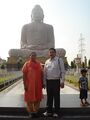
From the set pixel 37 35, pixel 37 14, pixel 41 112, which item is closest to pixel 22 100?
pixel 41 112

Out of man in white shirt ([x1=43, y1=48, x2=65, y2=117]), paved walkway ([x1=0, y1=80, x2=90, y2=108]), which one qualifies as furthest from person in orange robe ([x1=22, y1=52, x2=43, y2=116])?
paved walkway ([x1=0, y1=80, x2=90, y2=108])

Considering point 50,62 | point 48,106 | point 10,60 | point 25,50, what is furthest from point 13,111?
point 10,60

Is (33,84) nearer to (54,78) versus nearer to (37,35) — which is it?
(54,78)

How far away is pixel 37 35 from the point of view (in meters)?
43.9

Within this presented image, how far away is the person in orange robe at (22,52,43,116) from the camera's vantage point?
7.29 m

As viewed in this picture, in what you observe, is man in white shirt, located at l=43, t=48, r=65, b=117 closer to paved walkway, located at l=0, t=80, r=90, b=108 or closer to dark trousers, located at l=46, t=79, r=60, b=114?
dark trousers, located at l=46, t=79, r=60, b=114

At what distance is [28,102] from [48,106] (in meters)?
0.40

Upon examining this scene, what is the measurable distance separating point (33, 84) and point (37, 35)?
1449 inches

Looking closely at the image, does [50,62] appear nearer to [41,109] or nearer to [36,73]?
[36,73]

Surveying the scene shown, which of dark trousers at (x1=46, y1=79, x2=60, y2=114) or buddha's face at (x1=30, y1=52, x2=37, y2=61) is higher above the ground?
buddha's face at (x1=30, y1=52, x2=37, y2=61)

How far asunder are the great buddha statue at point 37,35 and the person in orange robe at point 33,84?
36260mm

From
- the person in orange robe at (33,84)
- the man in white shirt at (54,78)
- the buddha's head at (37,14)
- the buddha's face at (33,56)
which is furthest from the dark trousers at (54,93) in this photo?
the buddha's head at (37,14)

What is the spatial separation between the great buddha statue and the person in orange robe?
36260mm

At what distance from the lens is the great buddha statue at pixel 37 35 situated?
43.8 m
